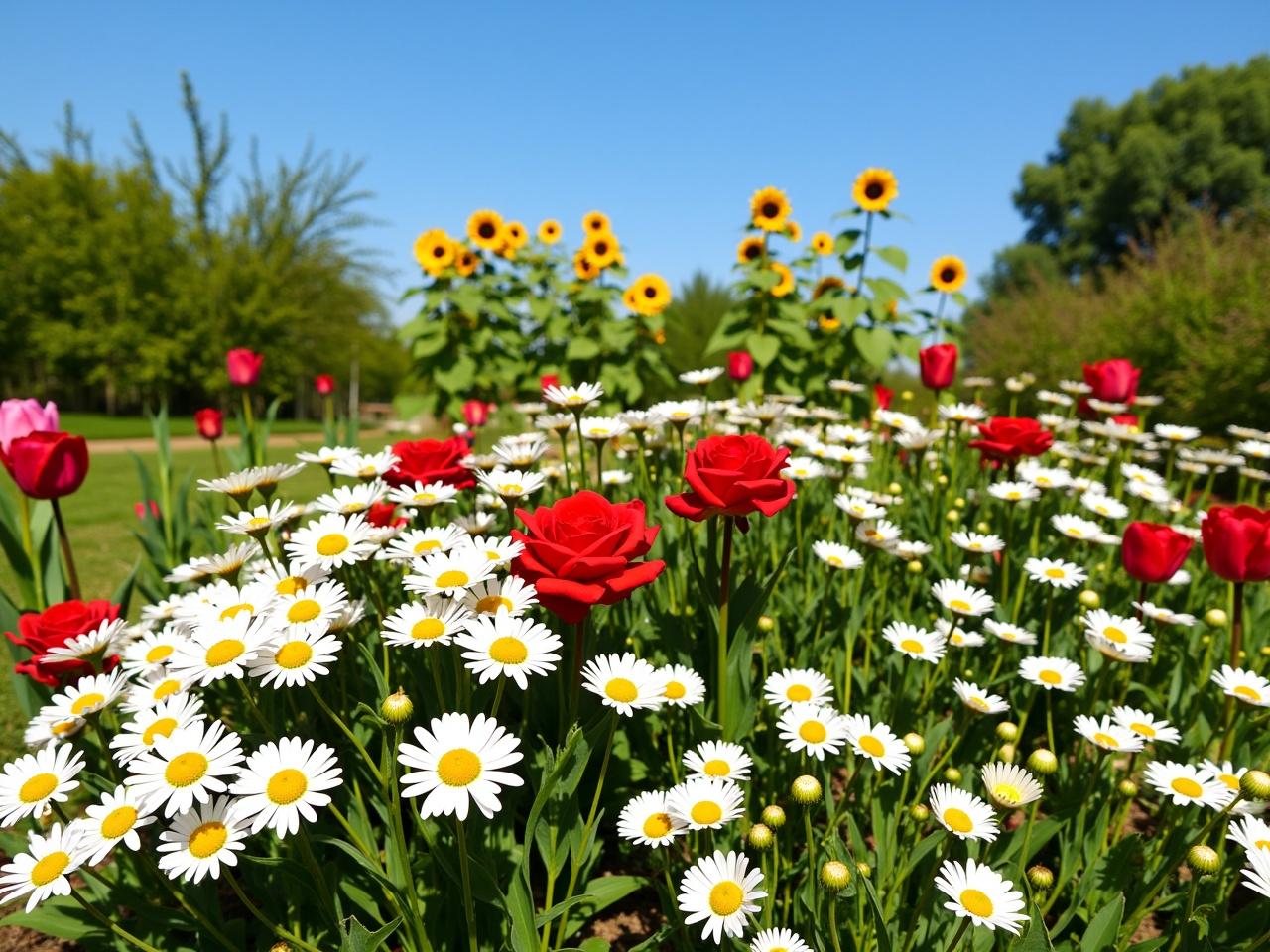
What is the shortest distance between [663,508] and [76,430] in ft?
66.3

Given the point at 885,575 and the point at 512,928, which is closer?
the point at 512,928

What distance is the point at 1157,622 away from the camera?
1.84m

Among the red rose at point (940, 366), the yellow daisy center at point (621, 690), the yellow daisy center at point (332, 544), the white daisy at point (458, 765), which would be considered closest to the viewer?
the white daisy at point (458, 765)

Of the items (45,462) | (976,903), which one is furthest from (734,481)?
(45,462)

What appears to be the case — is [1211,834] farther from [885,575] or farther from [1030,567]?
[885,575]

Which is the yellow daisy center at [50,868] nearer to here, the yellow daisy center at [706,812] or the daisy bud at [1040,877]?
the yellow daisy center at [706,812]

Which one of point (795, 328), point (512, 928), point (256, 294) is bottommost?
point (512, 928)

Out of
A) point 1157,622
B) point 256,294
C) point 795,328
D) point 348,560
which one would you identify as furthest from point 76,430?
point 1157,622

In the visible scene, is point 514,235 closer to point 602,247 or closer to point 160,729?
point 602,247

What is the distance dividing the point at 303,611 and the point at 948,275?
14.8 ft

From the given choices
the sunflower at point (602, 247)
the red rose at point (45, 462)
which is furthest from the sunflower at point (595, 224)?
the red rose at point (45, 462)

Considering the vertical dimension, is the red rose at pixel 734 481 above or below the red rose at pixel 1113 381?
below

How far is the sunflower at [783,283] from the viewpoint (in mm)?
4871

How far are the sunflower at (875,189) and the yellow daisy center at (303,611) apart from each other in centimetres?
420
